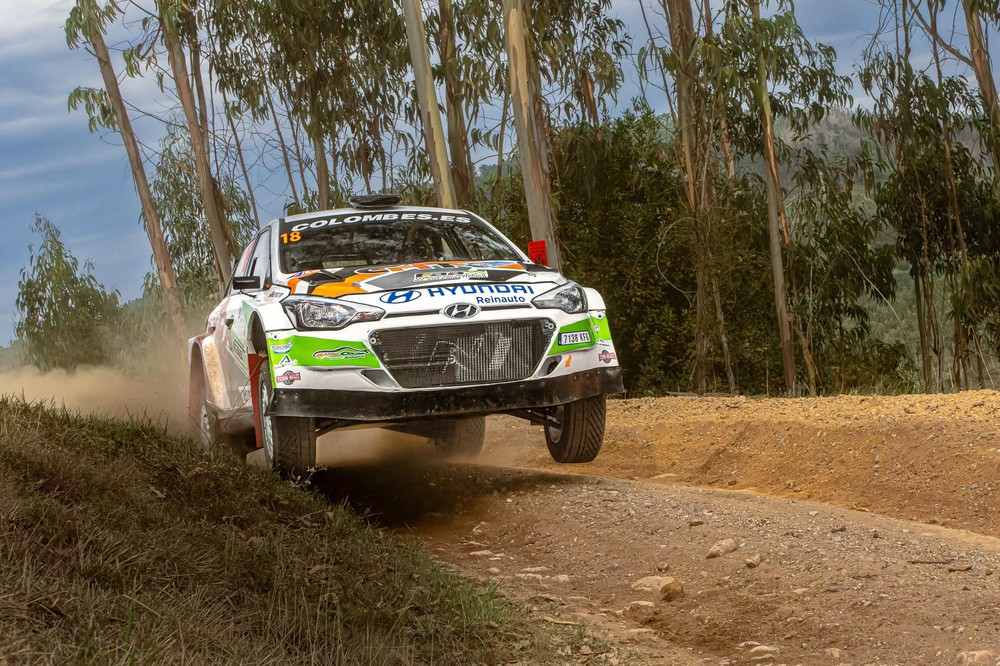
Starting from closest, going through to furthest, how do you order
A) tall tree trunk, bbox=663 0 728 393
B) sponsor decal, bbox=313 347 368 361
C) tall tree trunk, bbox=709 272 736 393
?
1. sponsor decal, bbox=313 347 368 361
2. tall tree trunk, bbox=663 0 728 393
3. tall tree trunk, bbox=709 272 736 393

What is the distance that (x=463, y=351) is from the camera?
255 inches

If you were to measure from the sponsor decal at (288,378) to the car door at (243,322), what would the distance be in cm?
78

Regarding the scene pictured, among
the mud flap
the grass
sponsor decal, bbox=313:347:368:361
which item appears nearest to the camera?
the grass

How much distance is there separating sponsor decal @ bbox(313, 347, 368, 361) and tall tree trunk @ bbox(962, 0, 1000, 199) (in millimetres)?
14690

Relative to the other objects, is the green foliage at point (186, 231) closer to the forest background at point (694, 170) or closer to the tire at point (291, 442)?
the forest background at point (694, 170)

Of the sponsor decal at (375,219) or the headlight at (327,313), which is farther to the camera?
the sponsor decal at (375,219)

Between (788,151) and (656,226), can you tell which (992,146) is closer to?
(788,151)

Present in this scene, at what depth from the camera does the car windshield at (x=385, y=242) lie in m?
7.66

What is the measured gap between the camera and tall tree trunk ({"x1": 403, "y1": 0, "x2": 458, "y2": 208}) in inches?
586

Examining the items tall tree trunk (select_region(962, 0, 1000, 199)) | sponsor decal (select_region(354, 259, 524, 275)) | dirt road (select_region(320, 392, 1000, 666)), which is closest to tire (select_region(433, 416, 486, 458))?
dirt road (select_region(320, 392, 1000, 666))

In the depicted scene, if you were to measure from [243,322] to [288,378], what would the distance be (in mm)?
1149

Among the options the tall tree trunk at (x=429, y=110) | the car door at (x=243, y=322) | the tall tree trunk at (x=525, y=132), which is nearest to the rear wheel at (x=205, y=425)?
the car door at (x=243, y=322)

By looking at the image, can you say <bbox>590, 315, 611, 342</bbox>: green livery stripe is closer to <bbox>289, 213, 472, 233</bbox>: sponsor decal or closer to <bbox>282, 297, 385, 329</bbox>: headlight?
<bbox>282, 297, 385, 329</bbox>: headlight

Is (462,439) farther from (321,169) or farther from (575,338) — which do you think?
(321,169)
